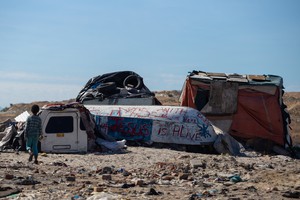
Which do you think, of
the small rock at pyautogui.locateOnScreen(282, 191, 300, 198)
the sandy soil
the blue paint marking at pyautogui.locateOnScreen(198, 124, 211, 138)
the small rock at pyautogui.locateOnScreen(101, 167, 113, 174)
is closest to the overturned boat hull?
the blue paint marking at pyautogui.locateOnScreen(198, 124, 211, 138)

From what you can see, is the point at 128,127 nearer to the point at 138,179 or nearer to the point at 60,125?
the point at 60,125

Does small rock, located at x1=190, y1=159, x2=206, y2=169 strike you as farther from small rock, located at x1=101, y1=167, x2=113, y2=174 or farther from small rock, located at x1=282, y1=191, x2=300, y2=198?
small rock, located at x1=282, y1=191, x2=300, y2=198

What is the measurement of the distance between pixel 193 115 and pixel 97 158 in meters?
4.98

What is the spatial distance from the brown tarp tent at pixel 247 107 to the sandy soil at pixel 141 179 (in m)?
6.77

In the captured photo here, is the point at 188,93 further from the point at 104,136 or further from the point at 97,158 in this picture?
the point at 97,158

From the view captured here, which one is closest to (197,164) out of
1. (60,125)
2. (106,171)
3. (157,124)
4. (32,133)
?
(106,171)

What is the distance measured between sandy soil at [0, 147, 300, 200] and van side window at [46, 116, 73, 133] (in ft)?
5.69

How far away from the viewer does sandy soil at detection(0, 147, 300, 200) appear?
335 inches

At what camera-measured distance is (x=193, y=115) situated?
18562 millimetres

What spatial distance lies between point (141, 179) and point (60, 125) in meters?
6.82

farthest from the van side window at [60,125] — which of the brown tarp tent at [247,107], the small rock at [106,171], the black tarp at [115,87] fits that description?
the brown tarp tent at [247,107]

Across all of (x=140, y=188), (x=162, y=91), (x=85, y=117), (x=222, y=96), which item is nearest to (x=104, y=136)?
(x=85, y=117)

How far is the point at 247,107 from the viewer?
21203mm

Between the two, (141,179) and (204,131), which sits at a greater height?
(204,131)
